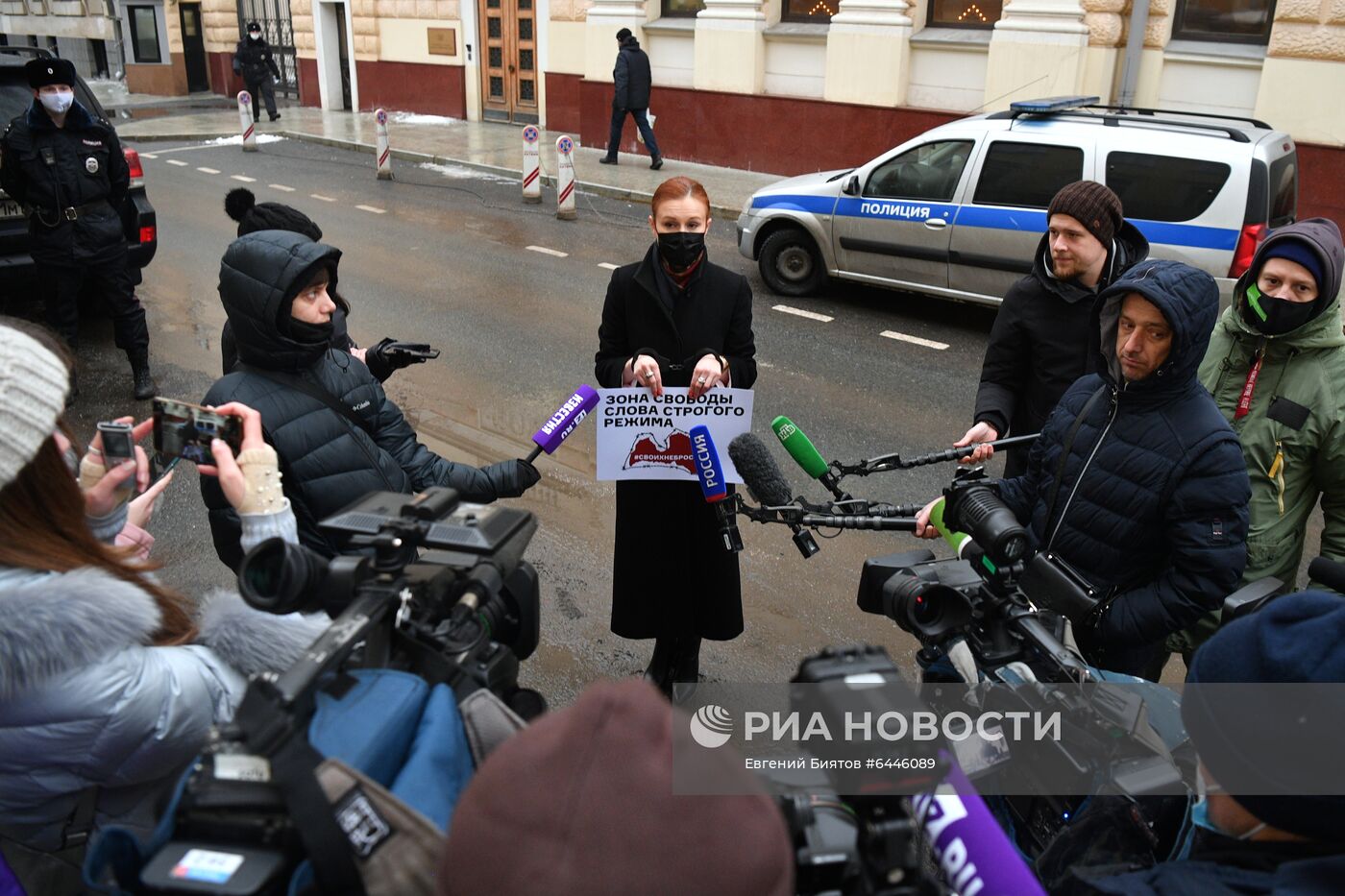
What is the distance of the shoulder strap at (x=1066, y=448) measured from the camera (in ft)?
9.37

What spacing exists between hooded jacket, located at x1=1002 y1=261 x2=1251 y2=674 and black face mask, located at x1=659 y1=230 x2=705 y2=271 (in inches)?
51.2

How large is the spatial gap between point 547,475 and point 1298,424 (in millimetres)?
4123

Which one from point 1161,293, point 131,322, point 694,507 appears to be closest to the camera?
point 1161,293

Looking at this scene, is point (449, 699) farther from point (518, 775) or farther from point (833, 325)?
point (833, 325)

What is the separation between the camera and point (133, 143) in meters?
18.7

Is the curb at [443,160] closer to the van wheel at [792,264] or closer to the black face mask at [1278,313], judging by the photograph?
A: the van wheel at [792,264]

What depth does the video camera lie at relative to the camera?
1274 mm

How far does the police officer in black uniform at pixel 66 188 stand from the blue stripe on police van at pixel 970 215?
554cm

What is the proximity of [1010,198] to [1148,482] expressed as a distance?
636cm

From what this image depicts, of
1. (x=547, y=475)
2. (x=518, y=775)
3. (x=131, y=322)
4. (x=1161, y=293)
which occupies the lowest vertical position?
(x=547, y=475)

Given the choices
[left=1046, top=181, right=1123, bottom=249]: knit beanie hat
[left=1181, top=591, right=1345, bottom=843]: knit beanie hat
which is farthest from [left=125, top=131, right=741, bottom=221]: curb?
[left=1181, top=591, right=1345, bottom=843]: knit beanie hat

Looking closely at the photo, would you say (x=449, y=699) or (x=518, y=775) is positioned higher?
(x=518, y=775)

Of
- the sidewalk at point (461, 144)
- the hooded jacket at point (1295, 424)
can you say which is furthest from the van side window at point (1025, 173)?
the hooded jacket at point (1295, 424)

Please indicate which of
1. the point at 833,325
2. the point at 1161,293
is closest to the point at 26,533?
the point at 1161,293
